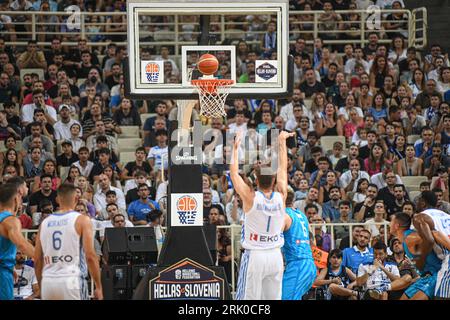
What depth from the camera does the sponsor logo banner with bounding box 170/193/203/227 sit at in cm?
1510

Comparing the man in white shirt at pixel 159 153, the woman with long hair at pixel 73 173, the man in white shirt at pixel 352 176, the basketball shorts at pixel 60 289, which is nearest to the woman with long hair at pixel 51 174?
the woman with long hair at pixel 73 173

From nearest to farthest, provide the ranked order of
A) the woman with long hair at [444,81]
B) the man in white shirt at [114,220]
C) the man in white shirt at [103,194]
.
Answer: the man in white shirt at [114,220] < the man in white shirt at [103,194] < the woman with long hair at [444,81]

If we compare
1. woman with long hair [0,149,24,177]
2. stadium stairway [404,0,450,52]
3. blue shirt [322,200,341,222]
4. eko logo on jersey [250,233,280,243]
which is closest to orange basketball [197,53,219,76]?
eko logo on jersey [250,233,280,243]

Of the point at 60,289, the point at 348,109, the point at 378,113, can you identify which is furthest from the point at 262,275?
the point at 378,113

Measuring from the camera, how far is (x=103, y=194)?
19766mm

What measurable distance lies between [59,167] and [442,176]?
21.7ft

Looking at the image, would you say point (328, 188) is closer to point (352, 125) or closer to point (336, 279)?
point (352, 125)

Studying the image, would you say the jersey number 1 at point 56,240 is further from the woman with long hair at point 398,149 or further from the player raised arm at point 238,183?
the woman with long hair at point 398,149

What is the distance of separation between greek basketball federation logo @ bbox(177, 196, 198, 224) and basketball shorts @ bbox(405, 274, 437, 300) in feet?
9.28

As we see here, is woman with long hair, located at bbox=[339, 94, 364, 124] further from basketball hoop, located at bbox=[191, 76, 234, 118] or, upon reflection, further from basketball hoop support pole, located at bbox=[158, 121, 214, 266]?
basketball hoop support pole, located at bbox=[158, 121, 214, 266]

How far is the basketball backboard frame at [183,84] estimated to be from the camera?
15.6 meters

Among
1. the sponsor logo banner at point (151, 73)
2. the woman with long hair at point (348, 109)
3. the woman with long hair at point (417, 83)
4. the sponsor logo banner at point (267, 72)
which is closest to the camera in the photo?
the sponsor logo banner at point (151, 73)

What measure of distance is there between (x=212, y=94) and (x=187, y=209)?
1572 mm

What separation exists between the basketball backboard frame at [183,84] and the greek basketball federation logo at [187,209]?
1.36 metres
